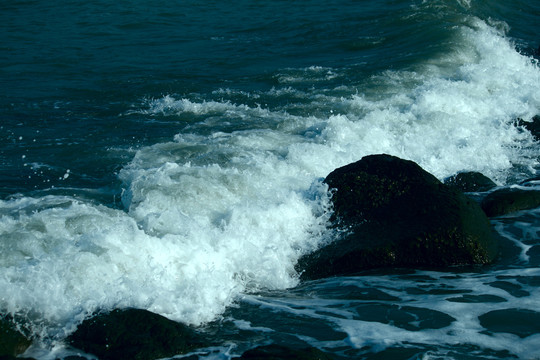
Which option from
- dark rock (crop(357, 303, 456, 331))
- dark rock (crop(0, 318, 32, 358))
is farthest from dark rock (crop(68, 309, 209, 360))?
dark rock (crop(357, 303, 456, 331))

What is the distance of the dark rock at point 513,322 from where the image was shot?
4.90 meters

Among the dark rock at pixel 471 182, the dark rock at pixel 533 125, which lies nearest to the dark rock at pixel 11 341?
the dark rock at pixel 471 182

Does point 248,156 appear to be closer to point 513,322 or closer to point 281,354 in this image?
point 513,322

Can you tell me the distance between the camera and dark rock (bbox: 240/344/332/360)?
4090mm

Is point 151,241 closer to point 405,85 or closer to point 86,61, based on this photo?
point 405,85

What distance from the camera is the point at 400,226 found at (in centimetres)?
628

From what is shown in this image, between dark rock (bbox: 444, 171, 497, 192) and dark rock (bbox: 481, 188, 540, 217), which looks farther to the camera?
dark rock (bbox: 444, 171, 497, 192)

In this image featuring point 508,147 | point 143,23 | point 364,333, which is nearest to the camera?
point 364,333

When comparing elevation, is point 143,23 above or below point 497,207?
above

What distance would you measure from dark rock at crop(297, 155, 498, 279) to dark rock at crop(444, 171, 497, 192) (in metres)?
1.53

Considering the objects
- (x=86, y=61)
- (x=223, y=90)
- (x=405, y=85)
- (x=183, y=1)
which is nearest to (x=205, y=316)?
(x=223, y=90)

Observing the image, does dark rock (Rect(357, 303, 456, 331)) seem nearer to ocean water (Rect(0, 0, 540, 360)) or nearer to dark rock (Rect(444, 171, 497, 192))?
ocean water (Rect(0, 0, 540, 360))

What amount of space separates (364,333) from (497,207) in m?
3.23

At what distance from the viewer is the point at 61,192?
7.79 metres
